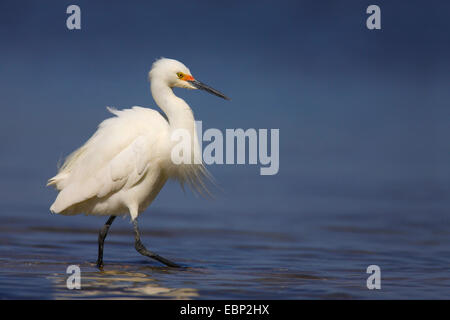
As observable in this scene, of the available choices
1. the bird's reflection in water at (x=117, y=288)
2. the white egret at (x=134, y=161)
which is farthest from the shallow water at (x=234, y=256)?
the white egret at (x=134, y=161)

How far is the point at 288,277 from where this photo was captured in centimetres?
816

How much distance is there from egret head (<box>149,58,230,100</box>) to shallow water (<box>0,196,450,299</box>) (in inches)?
83.7

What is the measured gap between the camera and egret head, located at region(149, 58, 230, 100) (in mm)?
8641

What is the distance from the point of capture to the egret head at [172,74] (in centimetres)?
864

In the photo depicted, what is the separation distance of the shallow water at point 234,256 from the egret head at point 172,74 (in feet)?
6.98

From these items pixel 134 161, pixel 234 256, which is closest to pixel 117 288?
pixel 134 161

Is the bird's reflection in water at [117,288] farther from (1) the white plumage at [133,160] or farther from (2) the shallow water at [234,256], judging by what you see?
(1) the white plumage at [133,160]

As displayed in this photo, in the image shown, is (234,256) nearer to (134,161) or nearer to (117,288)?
(134,161)

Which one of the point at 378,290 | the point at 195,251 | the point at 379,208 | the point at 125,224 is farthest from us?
the point at 379,208

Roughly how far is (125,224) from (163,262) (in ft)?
14.6
